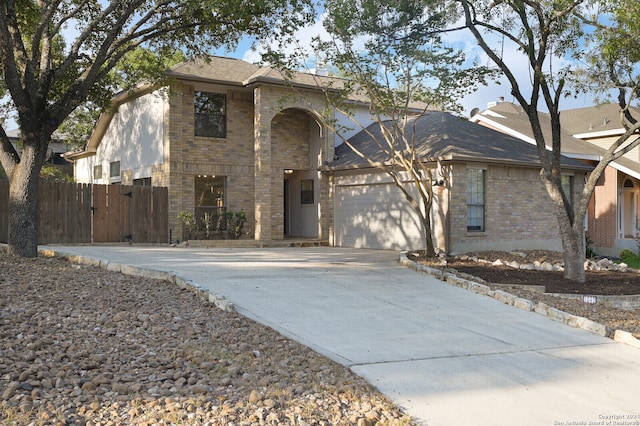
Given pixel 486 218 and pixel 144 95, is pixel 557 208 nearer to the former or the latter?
pixel 486 218

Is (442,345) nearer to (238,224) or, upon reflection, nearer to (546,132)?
(238,224)

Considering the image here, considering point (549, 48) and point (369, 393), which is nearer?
point (369, 393)

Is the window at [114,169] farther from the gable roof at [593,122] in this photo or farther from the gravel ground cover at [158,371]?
the gable roof at [593,122]

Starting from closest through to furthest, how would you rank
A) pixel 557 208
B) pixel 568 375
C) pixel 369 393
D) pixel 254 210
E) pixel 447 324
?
pixel 369 393
pixel 568 375
pixel 447 324
pixel 557 208
pixel 254 210

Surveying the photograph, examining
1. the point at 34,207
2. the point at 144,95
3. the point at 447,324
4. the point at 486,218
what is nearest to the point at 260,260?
the point at 34,207

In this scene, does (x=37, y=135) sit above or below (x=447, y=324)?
above

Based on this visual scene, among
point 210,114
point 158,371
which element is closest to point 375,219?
point 210,114

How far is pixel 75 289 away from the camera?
872 centimetres

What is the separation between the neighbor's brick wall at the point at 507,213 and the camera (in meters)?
16.9

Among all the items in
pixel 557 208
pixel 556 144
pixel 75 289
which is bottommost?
pixel 75 289

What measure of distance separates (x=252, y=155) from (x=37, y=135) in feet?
30.0

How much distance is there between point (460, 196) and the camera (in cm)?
1689

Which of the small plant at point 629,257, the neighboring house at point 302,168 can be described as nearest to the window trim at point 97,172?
the neighboring house at point 302,168

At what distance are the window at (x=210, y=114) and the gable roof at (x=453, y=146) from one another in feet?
13.3
